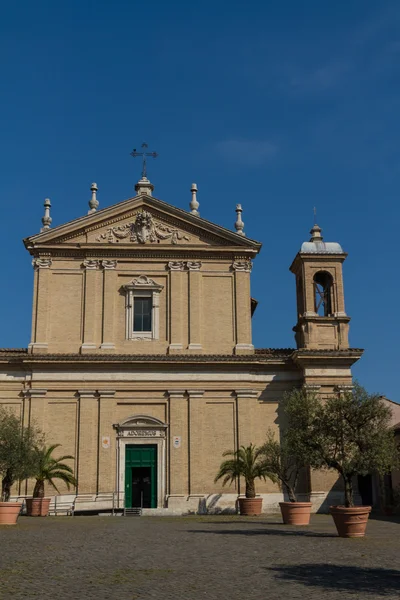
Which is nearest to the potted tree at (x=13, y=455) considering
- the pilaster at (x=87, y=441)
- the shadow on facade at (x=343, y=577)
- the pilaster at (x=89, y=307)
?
the pilaster at (x=87, y=441)

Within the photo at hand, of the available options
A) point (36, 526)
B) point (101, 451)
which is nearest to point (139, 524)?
point (36, 526)

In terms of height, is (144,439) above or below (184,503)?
above

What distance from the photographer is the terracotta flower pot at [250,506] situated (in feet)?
89.2

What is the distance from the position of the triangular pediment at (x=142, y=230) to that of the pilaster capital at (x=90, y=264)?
708mm

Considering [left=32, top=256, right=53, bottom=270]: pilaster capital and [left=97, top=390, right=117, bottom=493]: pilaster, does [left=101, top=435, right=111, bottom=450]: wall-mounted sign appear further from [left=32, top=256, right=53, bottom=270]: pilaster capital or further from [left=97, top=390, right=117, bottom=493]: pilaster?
[left=32, top=256, right=53, bottom=270]: pilaster capital

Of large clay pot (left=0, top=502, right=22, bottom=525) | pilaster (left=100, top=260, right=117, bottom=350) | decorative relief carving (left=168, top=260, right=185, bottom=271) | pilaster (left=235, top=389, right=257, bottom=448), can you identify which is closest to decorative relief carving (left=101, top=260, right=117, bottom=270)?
pilaster (left=100, top=260, right=117, bottom=350)

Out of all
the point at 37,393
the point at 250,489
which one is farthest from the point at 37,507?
the point at 250,489

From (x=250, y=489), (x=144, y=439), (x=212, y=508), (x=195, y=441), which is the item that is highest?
(x=144, y=439)

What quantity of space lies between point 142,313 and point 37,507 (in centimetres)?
928

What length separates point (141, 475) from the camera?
29.7m

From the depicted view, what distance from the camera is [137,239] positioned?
31953 millimetres

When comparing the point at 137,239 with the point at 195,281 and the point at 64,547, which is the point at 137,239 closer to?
the point at 195,281

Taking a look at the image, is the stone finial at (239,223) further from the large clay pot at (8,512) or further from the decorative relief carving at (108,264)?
the large clay pot at (8,512)

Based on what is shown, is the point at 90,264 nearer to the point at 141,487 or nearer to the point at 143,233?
the point at 143,233
